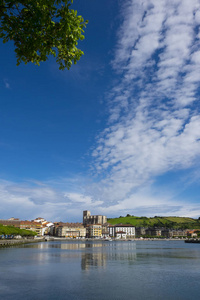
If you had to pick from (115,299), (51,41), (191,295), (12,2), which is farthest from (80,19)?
(191,295)

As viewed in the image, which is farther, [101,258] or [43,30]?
[101,258]

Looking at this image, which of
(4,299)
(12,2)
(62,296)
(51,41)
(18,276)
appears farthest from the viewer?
(18,276)

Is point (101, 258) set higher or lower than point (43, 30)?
lower

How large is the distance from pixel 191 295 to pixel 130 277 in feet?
28.8

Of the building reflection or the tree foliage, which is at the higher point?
the tree foliage

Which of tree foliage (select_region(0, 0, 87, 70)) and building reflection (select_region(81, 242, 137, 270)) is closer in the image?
tree foliage (select_region(0, 0, 87, 70))

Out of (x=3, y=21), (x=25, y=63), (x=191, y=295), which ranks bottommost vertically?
(x=191, y=295)

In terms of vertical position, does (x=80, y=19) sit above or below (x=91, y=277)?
above

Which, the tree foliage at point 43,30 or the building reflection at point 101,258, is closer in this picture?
the tree foliage at point 43,30

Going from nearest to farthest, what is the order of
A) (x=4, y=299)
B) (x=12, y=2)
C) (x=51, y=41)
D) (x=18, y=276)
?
(x=12, y=2) → (x=51, y=41) → (x=4, y=299) → (x=18, y=276)

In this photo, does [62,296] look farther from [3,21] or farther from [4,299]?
[3,21]

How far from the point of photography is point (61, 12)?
30.6 ft

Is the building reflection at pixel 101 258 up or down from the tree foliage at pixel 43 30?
down

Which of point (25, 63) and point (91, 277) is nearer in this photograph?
point (25, 63)
